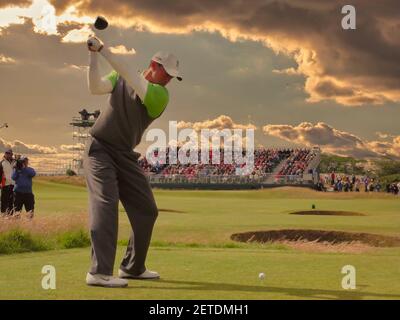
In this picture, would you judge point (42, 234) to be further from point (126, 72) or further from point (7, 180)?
A: point (126, 72)

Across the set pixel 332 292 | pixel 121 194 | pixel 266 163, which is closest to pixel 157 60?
pixel 121 194

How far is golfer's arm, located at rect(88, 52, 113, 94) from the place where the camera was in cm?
672

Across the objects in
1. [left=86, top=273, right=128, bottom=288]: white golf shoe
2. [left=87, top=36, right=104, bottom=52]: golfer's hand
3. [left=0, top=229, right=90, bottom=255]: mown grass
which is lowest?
[left=0, top=229, right=90, bottom=255]: mown grass

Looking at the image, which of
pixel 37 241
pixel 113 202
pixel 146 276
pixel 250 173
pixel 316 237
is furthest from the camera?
pixel 250 173

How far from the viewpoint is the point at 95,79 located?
268 inches

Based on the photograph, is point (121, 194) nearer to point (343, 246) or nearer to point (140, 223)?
point (140, 223)

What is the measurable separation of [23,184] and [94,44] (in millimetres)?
10674

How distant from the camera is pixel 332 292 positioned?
265 inches

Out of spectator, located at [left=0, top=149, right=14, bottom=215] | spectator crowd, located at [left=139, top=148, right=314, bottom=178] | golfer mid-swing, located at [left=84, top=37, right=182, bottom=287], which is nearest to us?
golfer mid-swing, located at [left=84, top=37, right=182, bottom=287]

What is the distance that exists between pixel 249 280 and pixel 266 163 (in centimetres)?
7565

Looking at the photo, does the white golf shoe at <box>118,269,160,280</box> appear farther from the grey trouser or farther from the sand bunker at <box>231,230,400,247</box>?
the sand bunker at <box>231,230,400,247</box>

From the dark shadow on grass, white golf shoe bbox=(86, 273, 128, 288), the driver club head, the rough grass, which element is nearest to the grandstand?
the rough grass

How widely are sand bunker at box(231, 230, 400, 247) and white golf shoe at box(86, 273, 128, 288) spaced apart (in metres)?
10.5

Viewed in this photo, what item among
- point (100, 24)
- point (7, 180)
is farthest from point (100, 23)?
point (7, 180)
